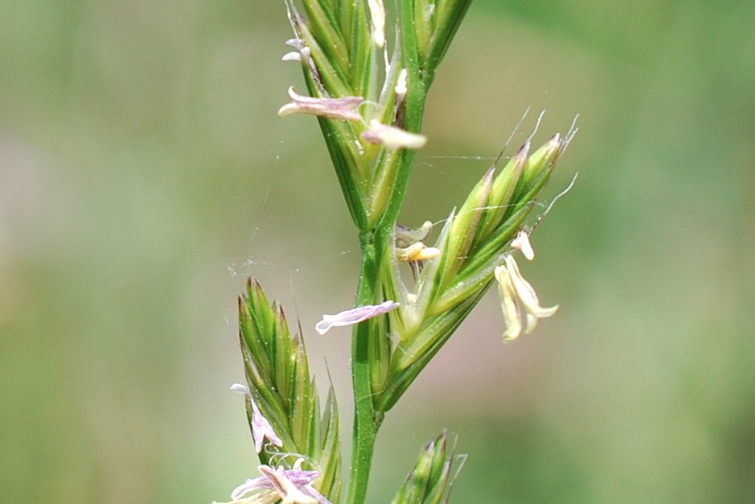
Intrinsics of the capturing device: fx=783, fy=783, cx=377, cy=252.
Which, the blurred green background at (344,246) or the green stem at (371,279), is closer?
the green stem at (371,279)

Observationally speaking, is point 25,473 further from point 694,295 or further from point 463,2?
point 694,295

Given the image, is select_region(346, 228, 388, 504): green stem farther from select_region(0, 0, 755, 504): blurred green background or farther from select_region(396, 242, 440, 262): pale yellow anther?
select_region(0, 0, 755, 504): blurred green background

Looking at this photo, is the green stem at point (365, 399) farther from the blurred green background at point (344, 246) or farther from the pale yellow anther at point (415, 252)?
the blurred green background at point (344, 246)

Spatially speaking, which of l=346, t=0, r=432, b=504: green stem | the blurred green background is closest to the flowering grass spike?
l=346, t=0, r=432, b=504: green stem

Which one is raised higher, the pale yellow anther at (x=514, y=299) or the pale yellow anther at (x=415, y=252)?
the pale yellow anther at (x=415, y=252)

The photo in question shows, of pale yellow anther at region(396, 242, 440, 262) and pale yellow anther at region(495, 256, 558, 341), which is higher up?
pale yellow anther at region(396, 242, 440, 262)

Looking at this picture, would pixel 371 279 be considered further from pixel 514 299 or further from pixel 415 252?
pixel 514 299

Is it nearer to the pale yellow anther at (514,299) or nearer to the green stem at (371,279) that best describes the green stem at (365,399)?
the green stem at (371,279)

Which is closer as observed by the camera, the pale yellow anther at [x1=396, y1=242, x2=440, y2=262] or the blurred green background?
the pale yellow anther at [x1=396, y1=242, x2=440, y2=262]

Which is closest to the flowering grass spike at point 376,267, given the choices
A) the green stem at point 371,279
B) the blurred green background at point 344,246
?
the green stem at point 371,279
